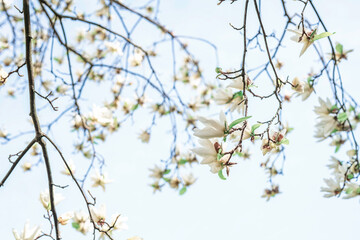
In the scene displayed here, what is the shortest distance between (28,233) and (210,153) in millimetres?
564

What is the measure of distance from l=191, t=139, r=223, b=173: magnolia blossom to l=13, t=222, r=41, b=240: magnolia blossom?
516 mm

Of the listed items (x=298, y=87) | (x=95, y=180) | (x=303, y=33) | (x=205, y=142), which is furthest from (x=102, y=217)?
(x=303, y=33)

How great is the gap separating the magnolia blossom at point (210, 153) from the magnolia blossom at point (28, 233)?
516 millimetres

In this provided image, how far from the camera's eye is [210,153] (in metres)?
0.79

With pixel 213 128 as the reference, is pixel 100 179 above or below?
above

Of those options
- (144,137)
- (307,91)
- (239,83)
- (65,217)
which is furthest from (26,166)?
(239,83)

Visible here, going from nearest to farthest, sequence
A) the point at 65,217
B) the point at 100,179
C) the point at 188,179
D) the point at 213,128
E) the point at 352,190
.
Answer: the point at 213,128 < the point at 65,217 < the point at 352,190 < the point at 100,179 < the point at 188,179

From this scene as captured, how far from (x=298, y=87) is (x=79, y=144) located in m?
1.60

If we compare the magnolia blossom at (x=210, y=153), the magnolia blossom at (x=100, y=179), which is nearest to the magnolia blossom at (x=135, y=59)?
the magnolia blossom at (x=100, y=179)

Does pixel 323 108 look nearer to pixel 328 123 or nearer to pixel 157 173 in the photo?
pixel 328 123

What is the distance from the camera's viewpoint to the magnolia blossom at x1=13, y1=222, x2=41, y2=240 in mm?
942

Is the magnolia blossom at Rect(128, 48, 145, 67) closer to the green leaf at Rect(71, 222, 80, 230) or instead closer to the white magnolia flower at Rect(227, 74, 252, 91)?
the green leaf at Rect(71, 222, 80, 230)

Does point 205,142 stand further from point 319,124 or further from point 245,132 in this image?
point 319,124

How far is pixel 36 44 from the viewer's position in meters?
2.28
